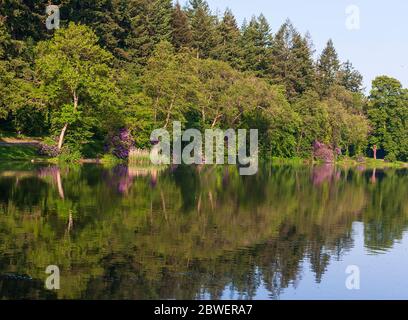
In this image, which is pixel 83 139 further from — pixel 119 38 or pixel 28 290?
pixel 28 290

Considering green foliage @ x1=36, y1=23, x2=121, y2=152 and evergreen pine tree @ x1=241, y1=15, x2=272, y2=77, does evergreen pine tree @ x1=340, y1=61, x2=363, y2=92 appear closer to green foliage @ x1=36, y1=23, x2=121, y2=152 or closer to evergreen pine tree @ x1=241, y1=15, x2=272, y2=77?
evergreen pine tree @ x1=241, y1=15, x2=272, y2=77

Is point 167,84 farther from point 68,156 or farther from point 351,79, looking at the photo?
point 351,79

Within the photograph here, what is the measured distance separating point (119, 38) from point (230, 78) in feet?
55.8

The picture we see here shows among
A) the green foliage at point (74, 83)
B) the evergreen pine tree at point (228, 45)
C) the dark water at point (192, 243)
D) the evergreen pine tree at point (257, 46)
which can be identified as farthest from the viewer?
the evergreen pine tree at point (257, 46)

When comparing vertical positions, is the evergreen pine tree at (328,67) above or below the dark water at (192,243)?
above

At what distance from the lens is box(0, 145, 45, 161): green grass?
5763cm

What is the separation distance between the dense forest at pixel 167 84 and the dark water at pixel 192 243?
970 inches

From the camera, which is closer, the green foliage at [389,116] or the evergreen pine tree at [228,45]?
the evergreen pine tree at [228,45]

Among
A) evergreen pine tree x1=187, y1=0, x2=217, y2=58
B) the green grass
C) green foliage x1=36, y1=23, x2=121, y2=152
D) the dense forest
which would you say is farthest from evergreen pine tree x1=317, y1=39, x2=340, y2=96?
the green grass

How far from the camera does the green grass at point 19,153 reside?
57.6m

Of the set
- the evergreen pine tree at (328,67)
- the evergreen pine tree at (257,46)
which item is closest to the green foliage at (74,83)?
the evergreen pine tree at (257,46)

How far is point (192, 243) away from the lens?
68.8 feet

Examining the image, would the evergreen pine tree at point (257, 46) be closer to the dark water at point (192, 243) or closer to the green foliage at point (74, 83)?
the green foliage at point (74, 83)

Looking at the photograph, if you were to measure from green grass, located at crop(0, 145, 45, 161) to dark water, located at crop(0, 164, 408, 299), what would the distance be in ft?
64.7
